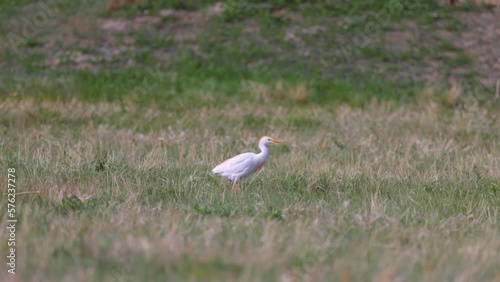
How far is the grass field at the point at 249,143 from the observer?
16.8ft

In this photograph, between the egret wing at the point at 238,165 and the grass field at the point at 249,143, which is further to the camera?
the egret wing at the point at 238,165

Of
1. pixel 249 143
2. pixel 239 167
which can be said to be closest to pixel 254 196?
pixel 239 167

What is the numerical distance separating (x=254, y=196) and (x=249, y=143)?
4.54 m

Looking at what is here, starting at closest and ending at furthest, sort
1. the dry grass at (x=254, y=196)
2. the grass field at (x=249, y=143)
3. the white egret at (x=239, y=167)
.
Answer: the dry grass at (x=254, y=196)
the grass field at (x=249, y=143)
the white egret at (x=239, y=167)

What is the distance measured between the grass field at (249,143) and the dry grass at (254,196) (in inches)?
1.0

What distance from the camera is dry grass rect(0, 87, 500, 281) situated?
4.89m

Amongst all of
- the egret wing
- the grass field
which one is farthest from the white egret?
the grass field

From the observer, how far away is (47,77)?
741 inches

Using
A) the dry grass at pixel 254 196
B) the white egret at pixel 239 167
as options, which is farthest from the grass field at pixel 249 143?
the white egret at pixel 239 167

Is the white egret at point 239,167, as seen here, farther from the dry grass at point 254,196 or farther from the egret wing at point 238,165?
the dry grass at point 254,196

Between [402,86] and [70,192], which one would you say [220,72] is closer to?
[402,86]

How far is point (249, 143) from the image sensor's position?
41.0ft

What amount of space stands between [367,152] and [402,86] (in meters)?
7.73

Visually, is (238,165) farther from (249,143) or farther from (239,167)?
(249,143)
